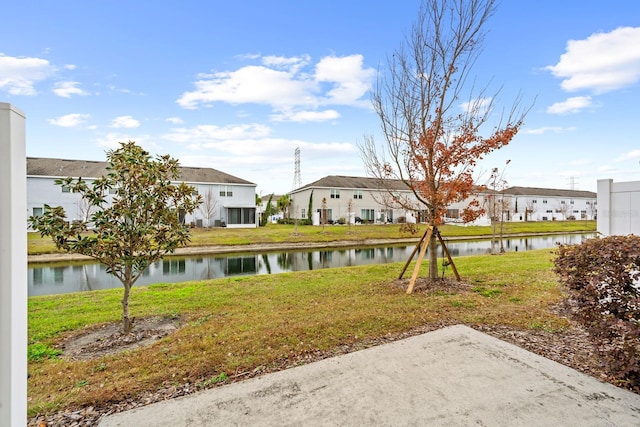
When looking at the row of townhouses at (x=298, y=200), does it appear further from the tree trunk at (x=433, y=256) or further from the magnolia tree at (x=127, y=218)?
the magnolia tree at (x=127, y=218)

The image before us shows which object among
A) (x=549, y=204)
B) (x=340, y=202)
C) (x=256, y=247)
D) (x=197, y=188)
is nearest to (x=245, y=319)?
(x=256, y=247)

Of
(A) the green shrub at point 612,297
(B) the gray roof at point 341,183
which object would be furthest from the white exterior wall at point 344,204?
(A) the green shrub at point 612,297

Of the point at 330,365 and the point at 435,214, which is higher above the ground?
the point at 435,214

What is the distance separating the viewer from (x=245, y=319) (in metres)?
6.07

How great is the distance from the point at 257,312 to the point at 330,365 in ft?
9.68

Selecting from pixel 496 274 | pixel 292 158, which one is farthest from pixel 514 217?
pixel 496 274

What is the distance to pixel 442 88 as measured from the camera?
862 centimetres

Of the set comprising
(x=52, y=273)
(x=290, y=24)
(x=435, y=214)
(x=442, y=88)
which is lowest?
(x=52, y=273)

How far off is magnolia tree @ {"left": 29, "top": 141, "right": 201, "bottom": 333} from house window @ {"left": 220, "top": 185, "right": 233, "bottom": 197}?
29409 millimetres

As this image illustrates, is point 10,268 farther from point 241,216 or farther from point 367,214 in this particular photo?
point 367,214

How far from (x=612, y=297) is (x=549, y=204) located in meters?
66.3

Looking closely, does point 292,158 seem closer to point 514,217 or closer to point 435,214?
point 514,217

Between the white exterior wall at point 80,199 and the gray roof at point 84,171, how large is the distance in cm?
64

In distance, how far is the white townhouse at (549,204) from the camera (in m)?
54.2
